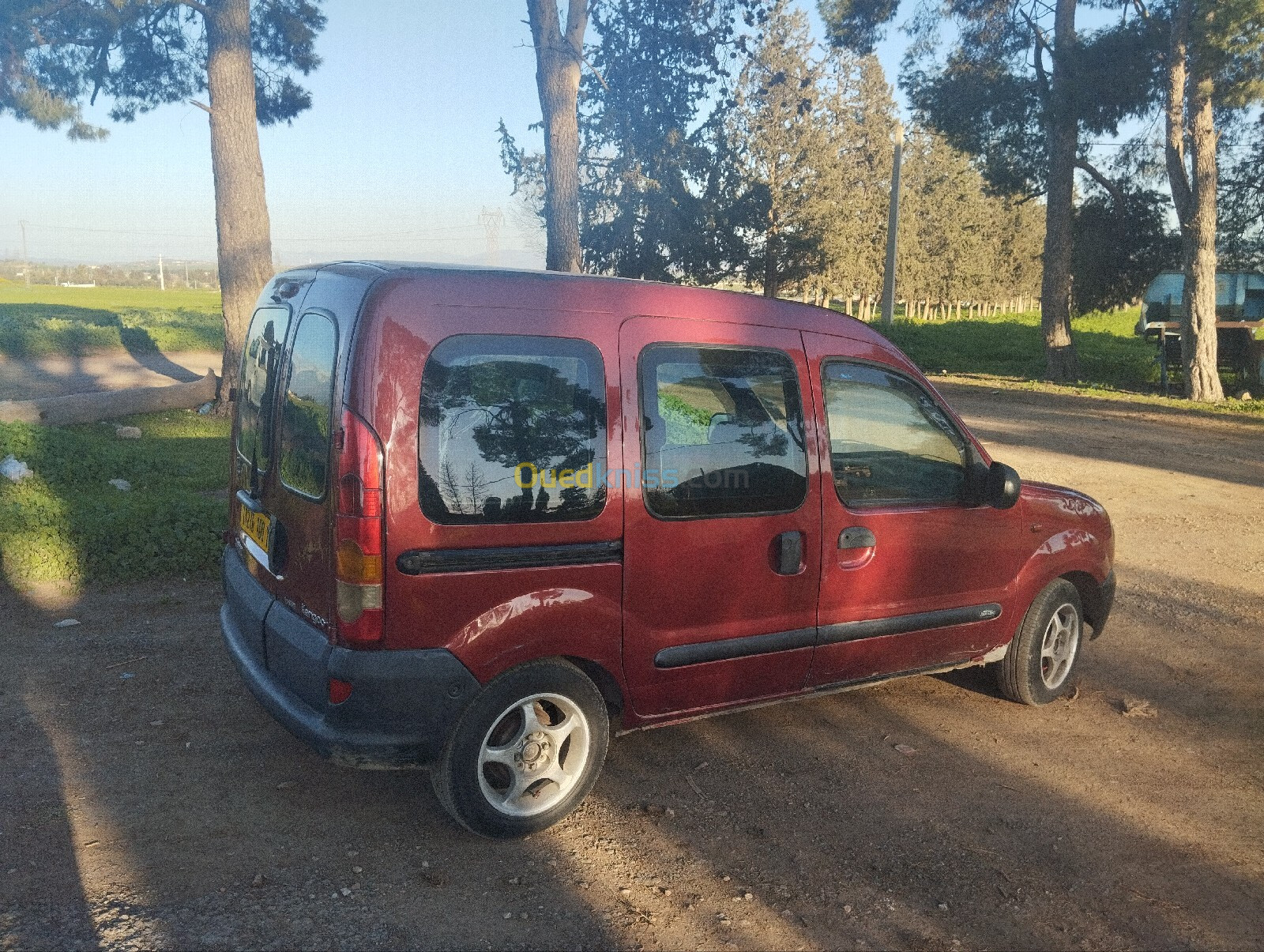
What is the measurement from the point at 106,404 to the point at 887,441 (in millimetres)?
11162

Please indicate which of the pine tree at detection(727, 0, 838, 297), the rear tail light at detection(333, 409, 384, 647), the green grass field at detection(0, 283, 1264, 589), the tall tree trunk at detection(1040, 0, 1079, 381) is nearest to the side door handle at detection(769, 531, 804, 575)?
the rear tail light at detection(333, 409, 384, 647)

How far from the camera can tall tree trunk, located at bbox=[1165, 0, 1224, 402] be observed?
17.5 meters

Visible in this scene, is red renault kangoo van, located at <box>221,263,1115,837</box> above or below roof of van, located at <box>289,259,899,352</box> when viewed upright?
below

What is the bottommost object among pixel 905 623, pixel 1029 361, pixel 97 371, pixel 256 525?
pixel 905 623

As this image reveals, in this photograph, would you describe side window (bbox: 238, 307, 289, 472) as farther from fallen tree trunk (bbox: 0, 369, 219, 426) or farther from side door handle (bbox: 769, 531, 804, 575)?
fallen tree trunk (bbox: 0, 369, 219, 426)

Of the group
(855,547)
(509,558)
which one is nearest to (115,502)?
(509,558)

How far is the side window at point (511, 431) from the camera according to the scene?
11.1ft

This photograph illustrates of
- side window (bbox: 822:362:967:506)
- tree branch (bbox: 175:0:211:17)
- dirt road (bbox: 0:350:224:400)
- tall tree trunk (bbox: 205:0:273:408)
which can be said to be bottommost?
side window (bbox: 822:362:967:506)

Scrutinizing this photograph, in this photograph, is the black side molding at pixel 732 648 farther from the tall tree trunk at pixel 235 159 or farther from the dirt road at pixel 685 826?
the tall tree trunk at pixel 235 159

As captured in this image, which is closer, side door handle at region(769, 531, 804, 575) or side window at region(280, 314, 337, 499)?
side window at region(280, 314, 337, 499)

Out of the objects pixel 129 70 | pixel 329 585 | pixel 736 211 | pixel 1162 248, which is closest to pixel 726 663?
pixel 329 585

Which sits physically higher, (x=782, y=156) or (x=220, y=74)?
(x=782, y=156)

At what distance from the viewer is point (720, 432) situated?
13.0ft

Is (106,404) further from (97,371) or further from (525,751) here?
(525,751)
